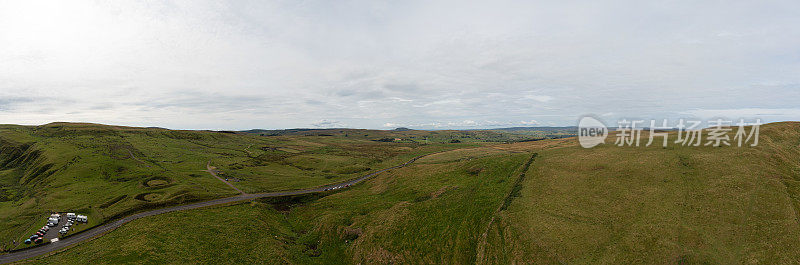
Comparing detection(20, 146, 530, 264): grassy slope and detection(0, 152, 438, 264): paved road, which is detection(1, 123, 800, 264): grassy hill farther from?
detection(0, 152, 438, 264): paved road

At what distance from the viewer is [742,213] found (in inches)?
1414

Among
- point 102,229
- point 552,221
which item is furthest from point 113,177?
point 552,221

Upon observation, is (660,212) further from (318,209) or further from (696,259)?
(318,209)

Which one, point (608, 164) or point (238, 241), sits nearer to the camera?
point (238, 241)

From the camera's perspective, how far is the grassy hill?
34.2 metres

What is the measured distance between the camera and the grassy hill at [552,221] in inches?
1347


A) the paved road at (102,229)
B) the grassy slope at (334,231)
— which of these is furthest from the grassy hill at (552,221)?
the paved road at (102,229)

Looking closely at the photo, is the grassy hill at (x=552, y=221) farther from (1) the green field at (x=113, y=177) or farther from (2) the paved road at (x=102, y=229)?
(1) the green field at (x=113, y=177)

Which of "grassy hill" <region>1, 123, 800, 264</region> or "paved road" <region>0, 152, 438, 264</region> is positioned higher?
"grassy hill" <region>1, 123, 800, 264</region>

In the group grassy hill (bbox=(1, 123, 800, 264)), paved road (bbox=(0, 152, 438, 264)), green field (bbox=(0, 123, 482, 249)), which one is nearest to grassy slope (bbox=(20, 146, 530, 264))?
grassy hill (bbox=(1, 123, 800, 264))

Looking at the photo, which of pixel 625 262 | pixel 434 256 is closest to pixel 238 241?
pixel 434 256

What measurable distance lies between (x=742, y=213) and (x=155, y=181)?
6036 inches

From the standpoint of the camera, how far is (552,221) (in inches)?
1642

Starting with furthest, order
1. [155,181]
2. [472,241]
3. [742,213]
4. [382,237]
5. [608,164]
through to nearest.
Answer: [155,181], [608,164], [382,237], [472,241], [742,213]
